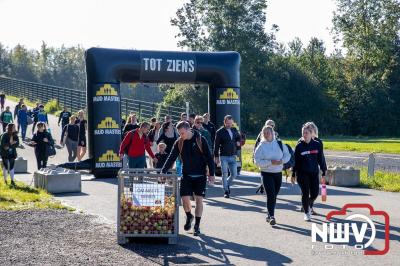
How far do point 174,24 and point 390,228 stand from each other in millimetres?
51414

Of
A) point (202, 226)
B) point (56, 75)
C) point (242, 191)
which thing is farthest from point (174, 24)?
point (202, 226)

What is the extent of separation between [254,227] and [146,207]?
2264mm

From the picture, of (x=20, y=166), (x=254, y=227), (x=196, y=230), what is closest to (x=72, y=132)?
(x=20, y=166)

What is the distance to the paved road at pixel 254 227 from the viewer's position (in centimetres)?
903

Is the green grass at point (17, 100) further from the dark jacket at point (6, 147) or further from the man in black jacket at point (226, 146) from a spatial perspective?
the man in black jacket at point (226, 146)

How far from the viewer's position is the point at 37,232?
1075cm

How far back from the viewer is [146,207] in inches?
394

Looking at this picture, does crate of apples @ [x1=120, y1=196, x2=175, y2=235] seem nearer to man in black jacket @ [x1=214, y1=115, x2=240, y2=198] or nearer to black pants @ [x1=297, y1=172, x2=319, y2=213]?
black pants @ [x1=297, y1=172, x2=319, y2=213]

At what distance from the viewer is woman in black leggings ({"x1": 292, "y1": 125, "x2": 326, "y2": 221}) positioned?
1184 centimetres

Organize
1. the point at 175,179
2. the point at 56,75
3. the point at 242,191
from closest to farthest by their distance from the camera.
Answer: the point at 175,179 < the point at 242,191 < the point at 56,75

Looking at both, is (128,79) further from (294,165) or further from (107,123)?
(294,165)

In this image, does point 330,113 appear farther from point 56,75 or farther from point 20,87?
point 56,75

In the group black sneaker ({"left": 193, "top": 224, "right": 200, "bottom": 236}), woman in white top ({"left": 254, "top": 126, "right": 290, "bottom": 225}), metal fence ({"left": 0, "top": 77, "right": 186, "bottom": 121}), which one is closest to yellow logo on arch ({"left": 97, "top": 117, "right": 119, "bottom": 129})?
woman in white top ({"left": 254, "top": 126, "right": 290, "bottom": 225})

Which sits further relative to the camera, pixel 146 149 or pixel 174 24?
pixel 174 24
